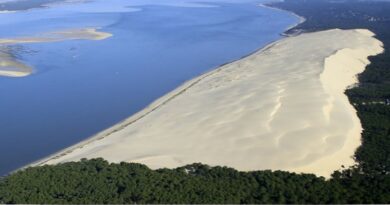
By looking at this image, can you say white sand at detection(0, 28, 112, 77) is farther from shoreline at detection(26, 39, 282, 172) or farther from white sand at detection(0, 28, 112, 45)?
shoreline at detection(26, 39, 282, 172)

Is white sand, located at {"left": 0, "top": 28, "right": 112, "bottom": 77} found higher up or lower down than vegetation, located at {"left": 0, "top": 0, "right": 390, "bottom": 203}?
lower down

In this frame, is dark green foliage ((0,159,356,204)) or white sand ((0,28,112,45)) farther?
white sand ((0,28,112,45))

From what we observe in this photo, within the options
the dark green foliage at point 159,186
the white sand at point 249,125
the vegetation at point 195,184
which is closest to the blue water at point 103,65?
the white sand at point 249,125

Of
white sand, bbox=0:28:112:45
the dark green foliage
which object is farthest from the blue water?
the dark green foliage

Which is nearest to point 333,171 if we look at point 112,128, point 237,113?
point 237,113

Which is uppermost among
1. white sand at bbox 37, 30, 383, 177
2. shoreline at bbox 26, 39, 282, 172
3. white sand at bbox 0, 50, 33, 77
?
white sand at bbox 37, 30, 383, 177

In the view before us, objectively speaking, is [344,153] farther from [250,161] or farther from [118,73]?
[118,73]
